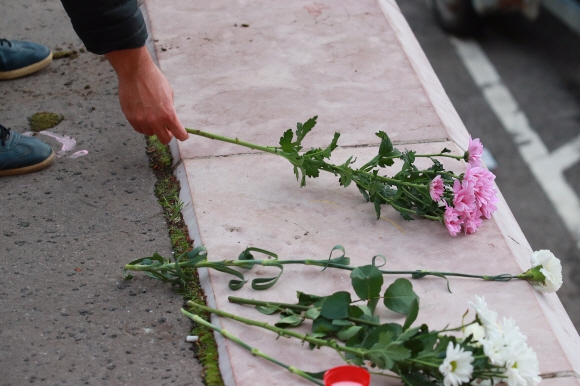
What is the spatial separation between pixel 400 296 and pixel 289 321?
0.29 metres

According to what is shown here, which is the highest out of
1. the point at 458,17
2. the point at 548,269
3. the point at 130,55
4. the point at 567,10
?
the point at 130,55

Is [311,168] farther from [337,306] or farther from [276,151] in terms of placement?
[337,306]

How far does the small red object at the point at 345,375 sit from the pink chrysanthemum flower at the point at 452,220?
69 cm

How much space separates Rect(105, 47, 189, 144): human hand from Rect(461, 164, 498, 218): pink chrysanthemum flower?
915 mm

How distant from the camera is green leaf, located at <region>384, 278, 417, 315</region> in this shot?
180cm

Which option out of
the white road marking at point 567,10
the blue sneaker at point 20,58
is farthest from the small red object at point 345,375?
the white road marking at point 567,10

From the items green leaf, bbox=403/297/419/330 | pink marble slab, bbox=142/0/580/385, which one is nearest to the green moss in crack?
pink marble slab, bbox=142/0/580/385

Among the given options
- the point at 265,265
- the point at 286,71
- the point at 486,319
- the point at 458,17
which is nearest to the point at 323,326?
the point at 265,265

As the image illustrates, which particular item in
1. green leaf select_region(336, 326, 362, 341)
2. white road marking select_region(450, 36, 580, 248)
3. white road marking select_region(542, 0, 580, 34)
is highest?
green leaf select_region(336, 326, 362, 341)

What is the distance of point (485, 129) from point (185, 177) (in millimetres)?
3412

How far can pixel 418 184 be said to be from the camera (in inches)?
86.6

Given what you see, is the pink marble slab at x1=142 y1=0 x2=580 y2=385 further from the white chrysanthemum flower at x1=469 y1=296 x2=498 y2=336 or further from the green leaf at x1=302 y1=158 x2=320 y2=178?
the white chrysanthemum flower at x1=469 y1=296 x2=498 y2=336

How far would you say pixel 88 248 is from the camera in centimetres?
215

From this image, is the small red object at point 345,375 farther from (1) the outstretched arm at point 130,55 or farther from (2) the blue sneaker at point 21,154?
(2) the blue sneaker at point 21,154
